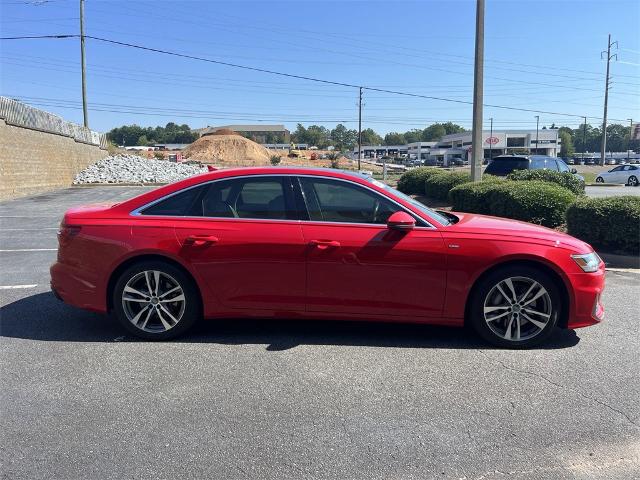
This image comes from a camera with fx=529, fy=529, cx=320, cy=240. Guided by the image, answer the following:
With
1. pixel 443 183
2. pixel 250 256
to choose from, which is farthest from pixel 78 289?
pixel 443 183

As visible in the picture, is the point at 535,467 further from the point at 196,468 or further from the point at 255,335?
the point at 255,335

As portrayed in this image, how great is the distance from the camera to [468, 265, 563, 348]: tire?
173 inches

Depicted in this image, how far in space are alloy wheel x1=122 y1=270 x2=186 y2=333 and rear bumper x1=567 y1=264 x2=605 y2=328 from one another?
10.8 ft

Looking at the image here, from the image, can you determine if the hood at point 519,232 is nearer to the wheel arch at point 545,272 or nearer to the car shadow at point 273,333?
the wheel arch at point 545,272

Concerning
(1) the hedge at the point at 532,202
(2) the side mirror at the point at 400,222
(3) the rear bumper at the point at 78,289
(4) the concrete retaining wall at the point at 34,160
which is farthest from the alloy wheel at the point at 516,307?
(4) the concrete retaining wall at the point at 34,160

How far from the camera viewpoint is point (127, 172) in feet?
117

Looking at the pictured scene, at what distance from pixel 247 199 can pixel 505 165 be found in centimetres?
1825

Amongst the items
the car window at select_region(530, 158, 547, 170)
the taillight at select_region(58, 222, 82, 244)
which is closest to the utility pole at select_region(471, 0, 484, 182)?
the car window at select_region(530, 158, 547, 170)

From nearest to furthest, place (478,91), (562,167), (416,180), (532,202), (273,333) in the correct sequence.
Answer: (273,333)
(532,202)
(478,91)
(562,167)
(416,180)

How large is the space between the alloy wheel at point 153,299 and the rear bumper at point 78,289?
256 mm

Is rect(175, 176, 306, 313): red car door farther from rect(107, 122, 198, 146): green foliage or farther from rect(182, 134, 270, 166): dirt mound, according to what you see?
rect(107, 122, 198, 146): green foliage

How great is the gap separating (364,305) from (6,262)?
639 centimetres

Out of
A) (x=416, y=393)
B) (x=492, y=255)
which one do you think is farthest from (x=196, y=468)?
(x=492, y=255)

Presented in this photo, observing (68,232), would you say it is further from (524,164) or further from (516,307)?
(524,164)
